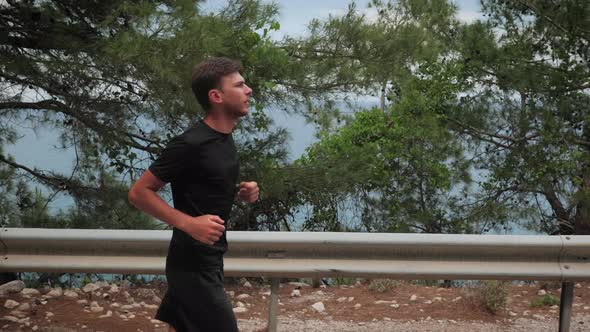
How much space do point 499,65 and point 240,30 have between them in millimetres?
5582

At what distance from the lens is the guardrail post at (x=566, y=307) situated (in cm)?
460

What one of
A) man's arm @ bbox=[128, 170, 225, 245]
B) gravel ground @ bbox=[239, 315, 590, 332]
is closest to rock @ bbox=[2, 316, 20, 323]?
gravel ground @ bbox=[239, 315, 590, 332]

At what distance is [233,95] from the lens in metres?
2.99

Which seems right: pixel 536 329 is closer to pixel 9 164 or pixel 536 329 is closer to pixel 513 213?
pixel 9 164

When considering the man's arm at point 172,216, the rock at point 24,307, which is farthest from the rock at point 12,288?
the man's arm at point 172,216

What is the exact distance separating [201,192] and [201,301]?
1.21 ft

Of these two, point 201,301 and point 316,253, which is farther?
point 316,253

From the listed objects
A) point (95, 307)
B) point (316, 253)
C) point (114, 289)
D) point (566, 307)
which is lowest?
point (95, 307)

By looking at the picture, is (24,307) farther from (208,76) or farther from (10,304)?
(208,76)

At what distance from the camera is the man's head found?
2.99 m

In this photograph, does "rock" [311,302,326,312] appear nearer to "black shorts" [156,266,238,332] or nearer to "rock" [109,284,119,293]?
"rock" [109,284,119,293]

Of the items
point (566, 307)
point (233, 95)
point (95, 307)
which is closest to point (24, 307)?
point (95, 307)

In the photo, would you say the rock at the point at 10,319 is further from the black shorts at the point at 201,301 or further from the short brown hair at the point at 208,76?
the short brown hair at the point at 208,76

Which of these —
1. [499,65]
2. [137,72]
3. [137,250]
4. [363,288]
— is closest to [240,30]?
[137,72]
